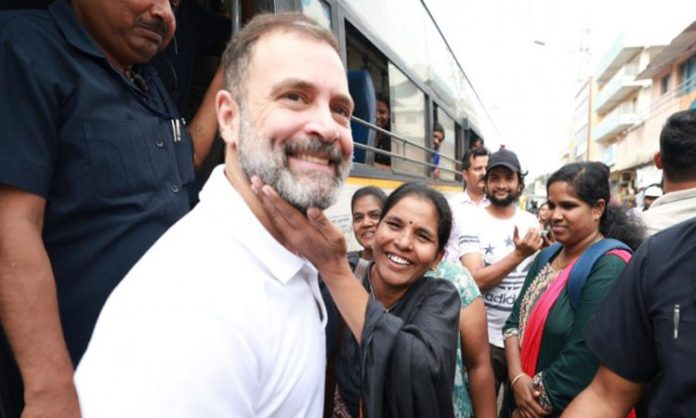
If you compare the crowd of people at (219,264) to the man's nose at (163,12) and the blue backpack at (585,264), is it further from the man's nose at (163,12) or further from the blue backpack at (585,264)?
the blue backpack at (585,264)

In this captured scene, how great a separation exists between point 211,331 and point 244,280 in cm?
14

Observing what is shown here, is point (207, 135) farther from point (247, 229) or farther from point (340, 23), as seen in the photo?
point (340, 23)

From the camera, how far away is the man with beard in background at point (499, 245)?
2791mm

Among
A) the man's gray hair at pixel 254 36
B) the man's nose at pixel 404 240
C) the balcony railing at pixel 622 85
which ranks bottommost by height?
the man's nose at pixel 404 240

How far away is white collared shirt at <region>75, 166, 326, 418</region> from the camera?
2.36 feet

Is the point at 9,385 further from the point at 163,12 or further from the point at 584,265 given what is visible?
the point at 584,265

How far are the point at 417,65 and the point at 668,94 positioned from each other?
25.9 meters

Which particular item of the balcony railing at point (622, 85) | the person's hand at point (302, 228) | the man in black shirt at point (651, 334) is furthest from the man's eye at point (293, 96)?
the balcony railing at point (622, 85)

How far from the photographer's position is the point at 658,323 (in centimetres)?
125

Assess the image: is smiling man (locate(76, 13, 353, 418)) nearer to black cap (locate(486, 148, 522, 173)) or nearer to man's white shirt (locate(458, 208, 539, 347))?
man's white shirt (locate(458, 208, 539, 347))

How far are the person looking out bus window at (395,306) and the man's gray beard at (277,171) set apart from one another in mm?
33

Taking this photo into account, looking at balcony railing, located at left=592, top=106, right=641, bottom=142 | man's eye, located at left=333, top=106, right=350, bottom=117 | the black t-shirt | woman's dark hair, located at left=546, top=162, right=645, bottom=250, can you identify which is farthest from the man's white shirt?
balcony railing, located at left=592, top=106, right=641, bottom=142

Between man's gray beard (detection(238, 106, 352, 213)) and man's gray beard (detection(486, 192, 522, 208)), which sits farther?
man's gray beard (detection(486, 192, 522, 208))

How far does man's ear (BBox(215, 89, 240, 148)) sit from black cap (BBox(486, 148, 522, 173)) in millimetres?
2686
